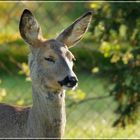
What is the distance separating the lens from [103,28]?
8578 mm

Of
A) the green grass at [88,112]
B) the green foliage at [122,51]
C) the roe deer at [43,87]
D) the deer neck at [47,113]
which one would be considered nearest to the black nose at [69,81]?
the roe deer at [43,87]

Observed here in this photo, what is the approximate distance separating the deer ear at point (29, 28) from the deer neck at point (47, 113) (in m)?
0.39

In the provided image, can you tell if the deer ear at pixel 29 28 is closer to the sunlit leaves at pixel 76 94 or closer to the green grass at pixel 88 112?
the sunlit leaves at pixel 76 94

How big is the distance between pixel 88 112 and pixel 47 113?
4219 millimetres

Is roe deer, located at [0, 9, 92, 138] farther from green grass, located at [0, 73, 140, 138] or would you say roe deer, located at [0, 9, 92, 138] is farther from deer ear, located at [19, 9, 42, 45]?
green grass, located at [0, 73, 140, 138]

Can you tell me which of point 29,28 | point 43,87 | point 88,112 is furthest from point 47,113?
point 88,112

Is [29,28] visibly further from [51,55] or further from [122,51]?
[122,51]

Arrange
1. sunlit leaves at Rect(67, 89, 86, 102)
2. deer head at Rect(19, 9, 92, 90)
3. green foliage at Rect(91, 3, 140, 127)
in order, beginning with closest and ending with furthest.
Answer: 1. deer head at Rect(19, 9, 92, 90)
2. green foliage at Rect(91, 3, 140, 127)
3. sunlit leaves at Rect(67, 89, 86, 102)

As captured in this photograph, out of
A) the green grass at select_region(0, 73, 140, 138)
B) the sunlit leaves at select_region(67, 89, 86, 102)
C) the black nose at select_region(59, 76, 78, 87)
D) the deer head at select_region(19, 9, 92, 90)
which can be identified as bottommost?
the green grass at select_region(0, 73, 140, 138)

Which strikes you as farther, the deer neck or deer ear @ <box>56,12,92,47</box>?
deer ear @ <box>56,12,92,47</box>

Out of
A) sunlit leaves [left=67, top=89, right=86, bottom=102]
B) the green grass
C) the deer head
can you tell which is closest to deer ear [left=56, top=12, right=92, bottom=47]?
the deer head

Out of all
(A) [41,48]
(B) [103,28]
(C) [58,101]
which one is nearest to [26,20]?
(A) [41,48]

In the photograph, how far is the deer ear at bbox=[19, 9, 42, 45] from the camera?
6.57 meters

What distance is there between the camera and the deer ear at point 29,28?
6.57 meters
